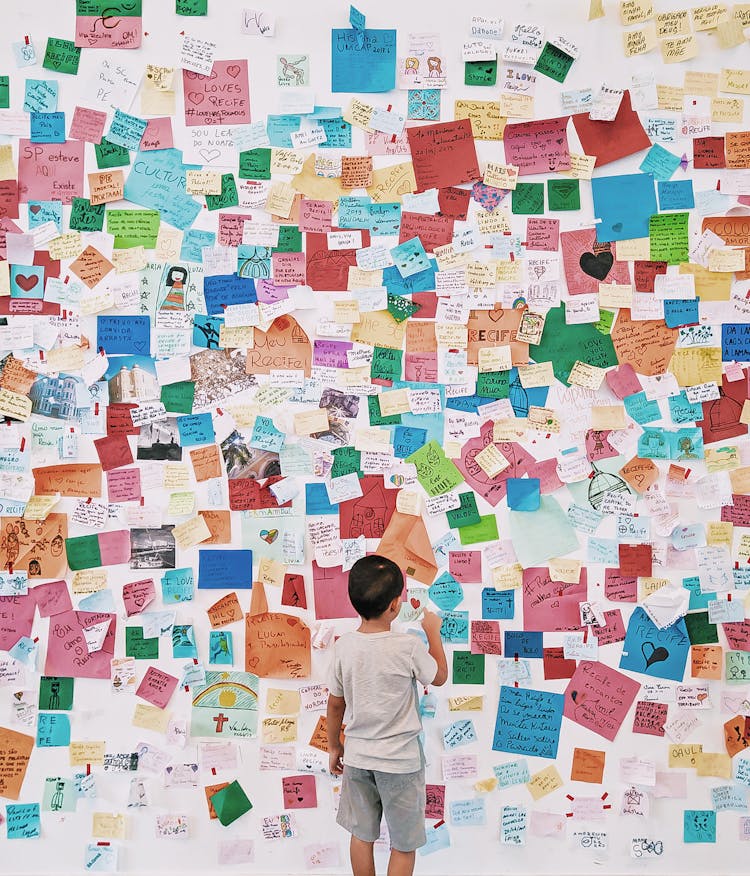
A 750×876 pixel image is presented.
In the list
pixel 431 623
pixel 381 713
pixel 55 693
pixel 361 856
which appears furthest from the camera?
pixel 55 693

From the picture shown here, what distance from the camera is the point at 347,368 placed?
2.35 meters

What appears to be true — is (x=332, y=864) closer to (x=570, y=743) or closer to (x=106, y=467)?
(x=570, y=743)

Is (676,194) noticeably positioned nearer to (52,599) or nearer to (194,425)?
(194,425)

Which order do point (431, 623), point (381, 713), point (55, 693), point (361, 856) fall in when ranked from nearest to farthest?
point (381, 713), point (361, 856), point (431, 623), point (55, 693)

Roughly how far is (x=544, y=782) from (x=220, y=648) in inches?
40.6

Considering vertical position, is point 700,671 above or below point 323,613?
below

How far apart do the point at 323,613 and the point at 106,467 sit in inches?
30.1

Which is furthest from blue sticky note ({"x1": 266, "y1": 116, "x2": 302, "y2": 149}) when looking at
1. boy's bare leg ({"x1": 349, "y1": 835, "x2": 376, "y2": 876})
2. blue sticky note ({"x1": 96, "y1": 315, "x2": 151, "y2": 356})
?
boy's bare leg ({"x1": 349, "y1": 835, "x2": 376, "y2": 876})

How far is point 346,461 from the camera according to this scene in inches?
92.9

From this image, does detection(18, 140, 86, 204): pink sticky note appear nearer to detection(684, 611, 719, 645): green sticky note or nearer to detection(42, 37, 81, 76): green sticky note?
detection(42, 37, 81, 76): green sticky note

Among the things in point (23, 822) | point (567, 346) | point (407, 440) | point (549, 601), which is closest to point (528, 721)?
point (549, 601)

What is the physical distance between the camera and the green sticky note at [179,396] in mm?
2348

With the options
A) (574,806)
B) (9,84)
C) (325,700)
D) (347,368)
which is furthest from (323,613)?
(9,84)

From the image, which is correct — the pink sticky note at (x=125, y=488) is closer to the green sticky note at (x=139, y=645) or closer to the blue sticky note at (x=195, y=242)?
the green sticky note at (x=139, y=645)
